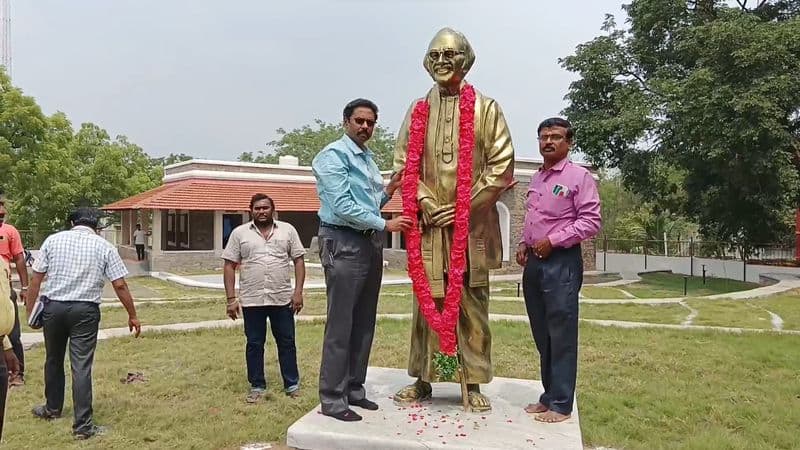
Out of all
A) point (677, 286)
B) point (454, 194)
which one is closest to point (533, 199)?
point (454, 194)

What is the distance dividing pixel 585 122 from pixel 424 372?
54.8 feet

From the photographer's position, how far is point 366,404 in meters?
4.31

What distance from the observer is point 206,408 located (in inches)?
214

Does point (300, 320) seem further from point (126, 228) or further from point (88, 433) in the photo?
point (126, 228)

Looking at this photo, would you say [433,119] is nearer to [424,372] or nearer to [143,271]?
[424,372]

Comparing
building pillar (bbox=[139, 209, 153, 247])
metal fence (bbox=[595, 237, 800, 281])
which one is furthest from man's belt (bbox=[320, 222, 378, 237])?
building pillar (bbox=[139, 209, 153, 247])

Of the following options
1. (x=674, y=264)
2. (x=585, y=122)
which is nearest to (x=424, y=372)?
(x=585, y=122)

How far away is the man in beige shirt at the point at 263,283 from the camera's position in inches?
219

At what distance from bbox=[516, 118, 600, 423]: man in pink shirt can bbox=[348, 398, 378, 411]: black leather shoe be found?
A: 992mm

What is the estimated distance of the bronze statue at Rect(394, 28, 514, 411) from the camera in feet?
13.6

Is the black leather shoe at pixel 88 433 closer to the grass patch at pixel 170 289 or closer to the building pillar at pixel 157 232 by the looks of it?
the grass patch at pixel 170 289

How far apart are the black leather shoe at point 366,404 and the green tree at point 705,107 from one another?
13.3 metres

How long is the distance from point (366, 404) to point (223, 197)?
64.7 ft

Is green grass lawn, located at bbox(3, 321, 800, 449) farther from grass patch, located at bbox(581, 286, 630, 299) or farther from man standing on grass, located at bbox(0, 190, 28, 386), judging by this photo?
grass patch, located at bbox(581, 286, 630, 299)
